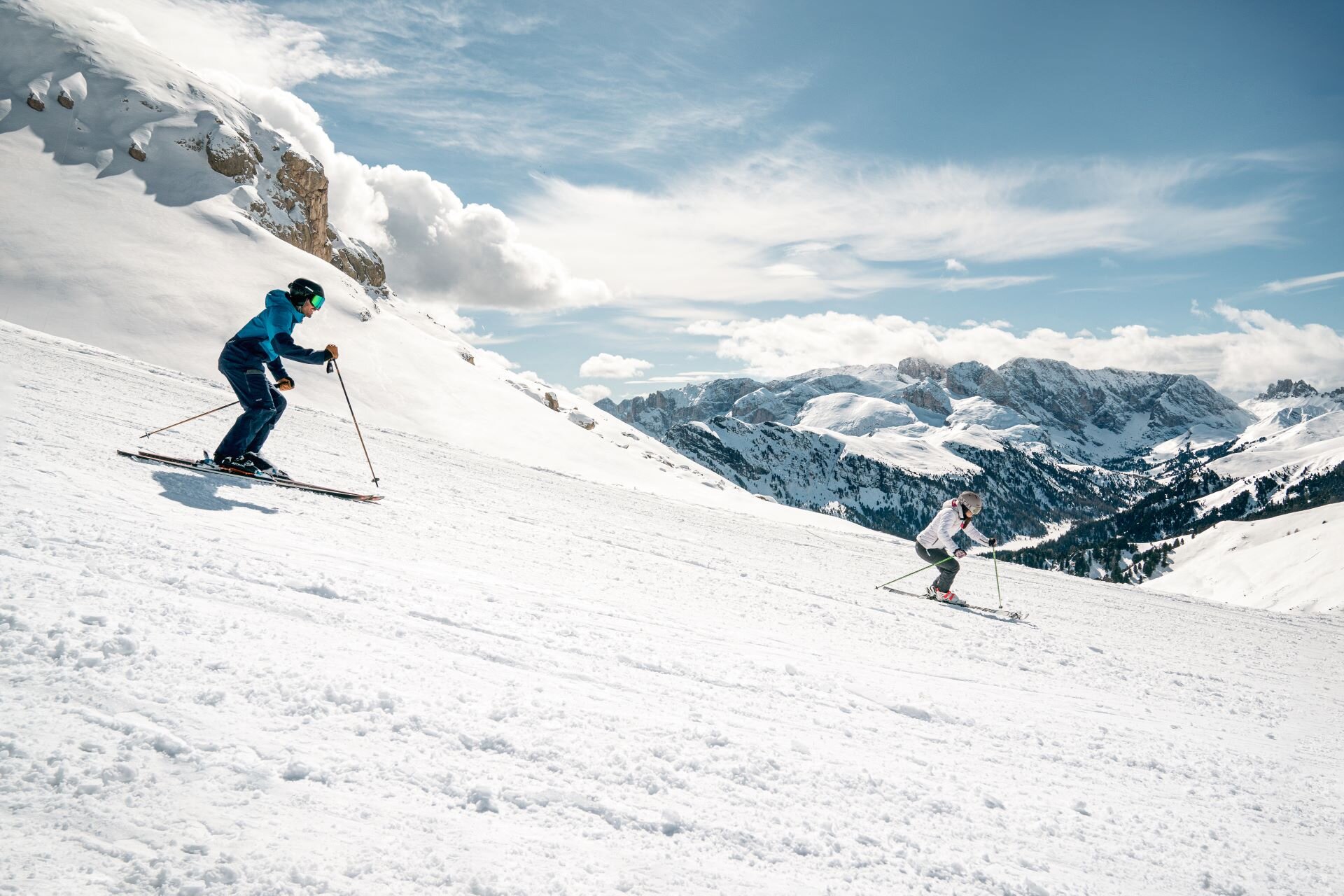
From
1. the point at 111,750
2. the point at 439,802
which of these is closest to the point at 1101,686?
the point at 439,802

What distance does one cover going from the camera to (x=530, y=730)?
12.7ft

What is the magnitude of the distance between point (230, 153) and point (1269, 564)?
174 m

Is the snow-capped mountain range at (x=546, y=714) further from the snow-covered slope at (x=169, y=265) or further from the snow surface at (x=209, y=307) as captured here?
the snow surface at (x=209, y=307)

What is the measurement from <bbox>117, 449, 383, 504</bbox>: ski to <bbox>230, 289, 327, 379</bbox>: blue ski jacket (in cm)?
144

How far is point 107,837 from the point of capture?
8.03 feet

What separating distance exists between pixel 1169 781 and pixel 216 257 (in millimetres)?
50641

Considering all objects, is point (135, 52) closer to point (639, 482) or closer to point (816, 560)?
point (639, 482)

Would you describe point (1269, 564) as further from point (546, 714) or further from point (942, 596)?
point (546, 714)

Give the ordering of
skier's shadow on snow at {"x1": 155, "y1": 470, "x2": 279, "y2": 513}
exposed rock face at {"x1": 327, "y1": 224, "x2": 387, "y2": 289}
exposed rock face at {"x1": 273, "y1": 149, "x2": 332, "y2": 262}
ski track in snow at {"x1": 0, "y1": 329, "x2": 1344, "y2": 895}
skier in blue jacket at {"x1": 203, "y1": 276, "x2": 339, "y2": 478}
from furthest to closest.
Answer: exposed rock face at {"x1": 327, "y1": 224, "x2": 387, "y2": 289} < exposed rock face at {"x1": 273, "y1": 149, "x2": 332, "y2": 262} < skier in blue jacket at {"x1": 203, "y1": 276, "x2": 339, "y2": 478} < skier's shadow on snow at {"x1": 155, "y1": 470, "x2": 279, "y2": 513} < ski track in snow at {"x1": 0, "y1": 329, "x2": 1344, "y2": 895}

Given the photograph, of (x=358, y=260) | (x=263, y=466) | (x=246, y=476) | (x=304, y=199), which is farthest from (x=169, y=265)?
(x=358, y=260)

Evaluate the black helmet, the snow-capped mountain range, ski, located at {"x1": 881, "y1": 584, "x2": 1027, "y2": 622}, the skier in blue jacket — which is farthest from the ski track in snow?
the black helmet

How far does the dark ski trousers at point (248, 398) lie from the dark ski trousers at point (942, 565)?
11.1 m

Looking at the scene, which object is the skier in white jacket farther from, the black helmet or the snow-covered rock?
the snow-covered rock

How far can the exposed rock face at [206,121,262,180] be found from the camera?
193ft
